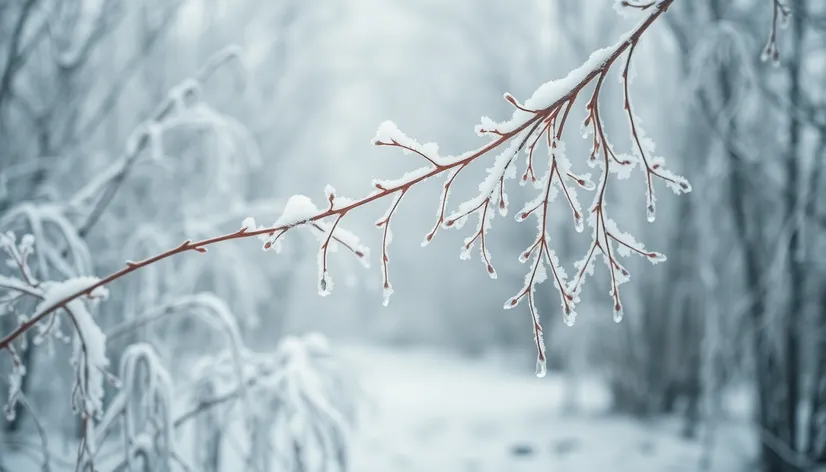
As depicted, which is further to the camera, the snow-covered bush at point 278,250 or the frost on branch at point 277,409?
the frost on branch at point 277,409

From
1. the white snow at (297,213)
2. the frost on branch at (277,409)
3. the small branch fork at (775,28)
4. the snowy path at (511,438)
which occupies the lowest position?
the snowy path at (511,438)

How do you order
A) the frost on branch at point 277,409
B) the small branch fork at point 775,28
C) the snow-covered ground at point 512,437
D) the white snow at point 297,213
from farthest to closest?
the snow-covered ground at point 512,437 → the frost on branch at point 277,409 → the small branch fork at point 775,28 → the white snow at point 297,213

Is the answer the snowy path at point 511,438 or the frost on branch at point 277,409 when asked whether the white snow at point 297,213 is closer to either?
the frost on branch at point 277,409

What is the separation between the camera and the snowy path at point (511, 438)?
4.16 m

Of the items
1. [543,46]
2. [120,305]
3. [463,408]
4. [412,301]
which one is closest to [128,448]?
[120,305]

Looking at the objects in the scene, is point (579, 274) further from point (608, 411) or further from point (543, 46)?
point (543, 46)

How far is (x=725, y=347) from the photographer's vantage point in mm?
3670

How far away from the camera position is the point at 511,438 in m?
4.96

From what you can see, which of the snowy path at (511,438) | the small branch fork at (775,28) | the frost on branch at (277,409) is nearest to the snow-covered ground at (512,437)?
the snowy path at (511,438)

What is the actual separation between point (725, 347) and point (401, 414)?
3496 millimetres

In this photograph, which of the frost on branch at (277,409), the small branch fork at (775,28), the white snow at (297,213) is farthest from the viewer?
the frost on branch at (277,409)

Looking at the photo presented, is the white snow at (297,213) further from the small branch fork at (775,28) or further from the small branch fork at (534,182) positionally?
the small branch fork at (775,28)

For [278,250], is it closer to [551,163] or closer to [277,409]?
[551,163]

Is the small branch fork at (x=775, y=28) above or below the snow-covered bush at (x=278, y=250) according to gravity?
above
